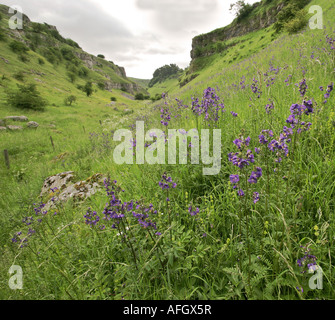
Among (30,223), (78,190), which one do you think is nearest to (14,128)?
(78,190)

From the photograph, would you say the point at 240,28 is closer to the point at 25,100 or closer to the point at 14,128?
the point at 25,100

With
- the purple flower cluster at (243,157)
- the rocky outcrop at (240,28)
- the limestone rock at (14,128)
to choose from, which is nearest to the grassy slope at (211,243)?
the purple flower cluster at (243,157)

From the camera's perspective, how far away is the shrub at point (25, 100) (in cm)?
2034

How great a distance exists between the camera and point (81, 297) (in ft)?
5.87

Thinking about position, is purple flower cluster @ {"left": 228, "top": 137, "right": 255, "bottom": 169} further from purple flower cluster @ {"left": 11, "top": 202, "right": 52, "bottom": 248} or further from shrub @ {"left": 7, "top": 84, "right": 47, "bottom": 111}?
shrub @ {"left": 7, "top": 84, "right": 47, "bottom": 111}

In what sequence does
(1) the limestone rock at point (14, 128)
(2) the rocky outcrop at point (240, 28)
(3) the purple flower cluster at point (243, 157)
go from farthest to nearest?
(2) the rocky outcrop at point (240, 28) → (1) the limestone rock at point (14, 128) → (3) the purple flower cluster at point (243, 157)

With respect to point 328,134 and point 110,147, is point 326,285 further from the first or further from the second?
point 110,147

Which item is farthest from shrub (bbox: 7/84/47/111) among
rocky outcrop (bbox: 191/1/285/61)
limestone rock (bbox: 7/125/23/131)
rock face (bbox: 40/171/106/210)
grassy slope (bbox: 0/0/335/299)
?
rocky outcrop (bbox: 191/1/285/61)

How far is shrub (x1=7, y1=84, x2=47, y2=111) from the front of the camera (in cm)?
2034

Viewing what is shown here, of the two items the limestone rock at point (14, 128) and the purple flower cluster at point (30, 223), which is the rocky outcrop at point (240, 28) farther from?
the purple flower cluster at point (30, 223)

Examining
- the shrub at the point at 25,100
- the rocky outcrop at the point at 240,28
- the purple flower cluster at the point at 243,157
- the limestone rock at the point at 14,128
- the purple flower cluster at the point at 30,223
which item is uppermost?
the rocky outcrop at the point at 240,28
